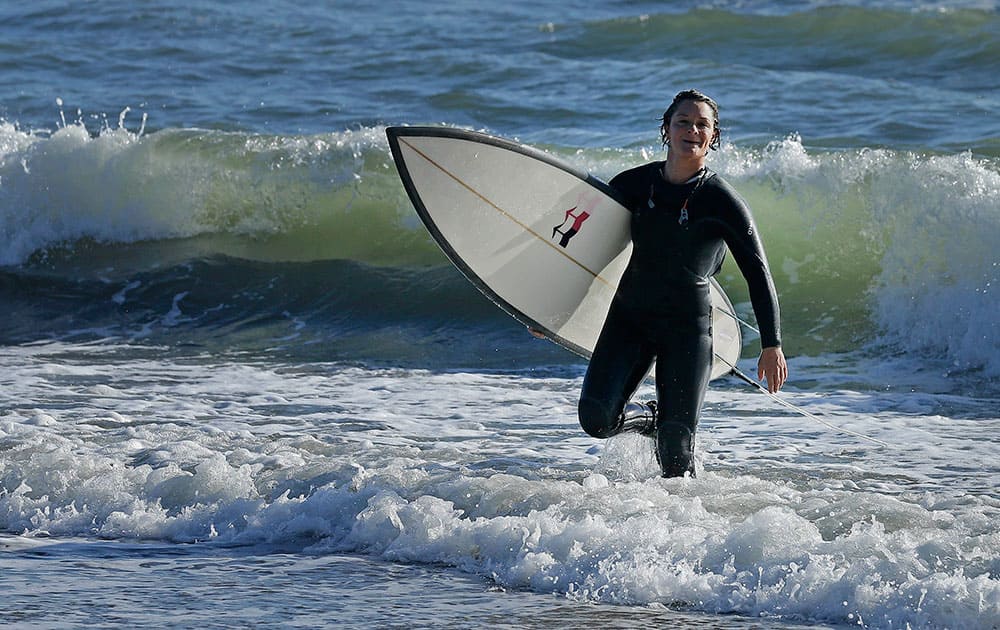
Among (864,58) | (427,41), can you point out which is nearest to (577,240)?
(864,58)

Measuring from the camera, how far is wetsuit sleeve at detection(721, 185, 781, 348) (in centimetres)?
508

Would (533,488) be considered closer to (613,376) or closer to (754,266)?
(613,376)

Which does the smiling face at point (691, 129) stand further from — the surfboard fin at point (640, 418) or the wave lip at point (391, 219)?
the wave lip at point (391, 219)

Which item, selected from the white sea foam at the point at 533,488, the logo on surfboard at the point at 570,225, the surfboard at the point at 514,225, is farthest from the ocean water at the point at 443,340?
the logo on surfboard at the point at 570,225

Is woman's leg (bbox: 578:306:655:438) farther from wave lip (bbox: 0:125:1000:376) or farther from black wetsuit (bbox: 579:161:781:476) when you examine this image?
wave lip (bbox: 0:125:1000:376)

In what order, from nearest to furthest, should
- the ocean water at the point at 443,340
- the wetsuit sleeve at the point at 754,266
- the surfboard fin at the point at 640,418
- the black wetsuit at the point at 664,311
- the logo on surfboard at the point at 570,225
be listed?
the ocean water at the point at 443,340, the wetsuit sleeve at the point at 754,266, the black wetsuit at the point at 664,311, the surfboard fin at the point at 640,418, the logo on surfboard at the point at 570,225

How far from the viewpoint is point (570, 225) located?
227 inches

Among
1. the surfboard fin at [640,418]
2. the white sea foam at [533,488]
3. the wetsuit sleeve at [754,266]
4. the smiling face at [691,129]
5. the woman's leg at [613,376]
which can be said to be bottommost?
the white sea foam at [533,488]

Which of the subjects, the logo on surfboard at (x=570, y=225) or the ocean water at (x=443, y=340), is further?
the logo on surfboard at (x=570, y=225)

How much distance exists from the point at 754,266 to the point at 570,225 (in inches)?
36.9

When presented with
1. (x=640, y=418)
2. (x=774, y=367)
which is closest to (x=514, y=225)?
(x=640, y=418)

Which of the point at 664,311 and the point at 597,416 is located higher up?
the point at 664,311

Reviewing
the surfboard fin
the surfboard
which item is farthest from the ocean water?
the surfboard

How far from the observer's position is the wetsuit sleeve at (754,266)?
508 centimetres
